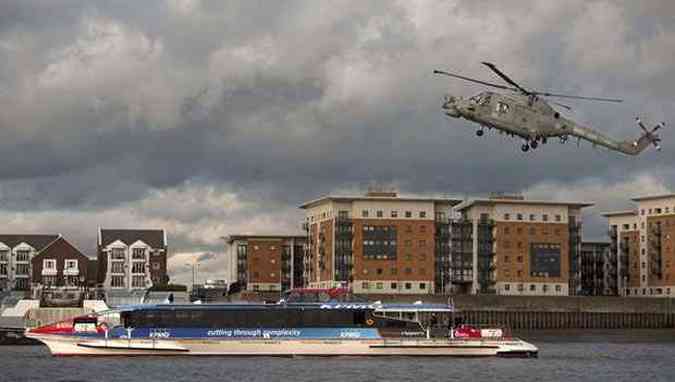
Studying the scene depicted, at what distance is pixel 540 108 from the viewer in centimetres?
9406

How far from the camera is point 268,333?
341 ft

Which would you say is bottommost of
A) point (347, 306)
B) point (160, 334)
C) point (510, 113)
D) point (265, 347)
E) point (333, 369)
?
point (333, 369)

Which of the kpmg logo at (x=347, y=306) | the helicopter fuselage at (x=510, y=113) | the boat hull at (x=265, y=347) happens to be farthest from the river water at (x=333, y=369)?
the helicopter fuselage at (x=510, y=113)

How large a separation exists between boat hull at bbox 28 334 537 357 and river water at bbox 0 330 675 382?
25.4 inches

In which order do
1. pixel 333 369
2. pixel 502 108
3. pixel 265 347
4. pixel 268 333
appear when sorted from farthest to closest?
pixel 268 333 < pixel 265 347 < pixel 502 108 < pixel 333 369

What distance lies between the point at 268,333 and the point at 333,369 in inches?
488

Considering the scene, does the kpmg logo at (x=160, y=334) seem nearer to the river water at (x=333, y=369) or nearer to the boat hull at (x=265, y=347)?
the boat hull at (x=265, y=347)

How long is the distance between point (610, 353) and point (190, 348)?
41.7 metres

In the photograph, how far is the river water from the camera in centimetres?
8650

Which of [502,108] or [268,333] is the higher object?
[502,108]

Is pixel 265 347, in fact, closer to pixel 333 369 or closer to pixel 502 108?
pixel 333 369

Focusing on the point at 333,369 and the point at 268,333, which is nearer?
the point at 333,369

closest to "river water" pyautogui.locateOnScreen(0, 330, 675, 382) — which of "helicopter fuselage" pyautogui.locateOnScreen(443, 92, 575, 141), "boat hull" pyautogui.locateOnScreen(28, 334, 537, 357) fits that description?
"boat hull" pyautogui.locateOnScreen(28, 334, 537, 357)

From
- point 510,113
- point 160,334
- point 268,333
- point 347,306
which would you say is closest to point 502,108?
point 510,113
